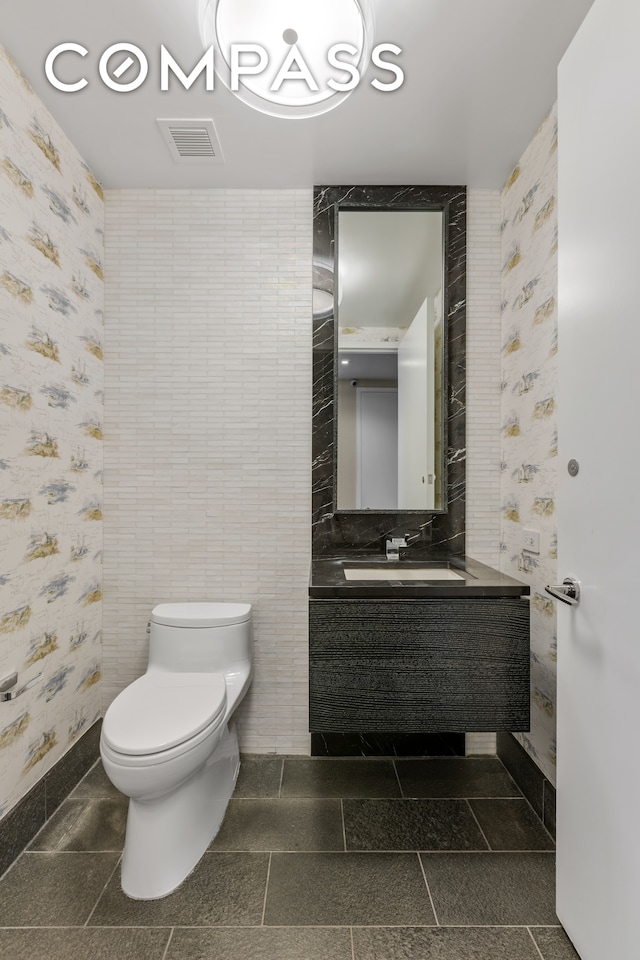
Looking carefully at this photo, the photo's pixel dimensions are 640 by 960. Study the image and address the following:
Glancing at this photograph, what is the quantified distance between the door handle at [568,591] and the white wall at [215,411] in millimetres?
1132

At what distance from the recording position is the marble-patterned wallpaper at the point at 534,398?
5.71ft

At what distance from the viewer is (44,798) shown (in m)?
1.74

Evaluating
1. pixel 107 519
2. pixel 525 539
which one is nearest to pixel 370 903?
pixel 525 539

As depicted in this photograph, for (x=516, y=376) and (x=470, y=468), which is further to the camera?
(x=470, y=468)

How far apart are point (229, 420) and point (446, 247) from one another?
1.19 m

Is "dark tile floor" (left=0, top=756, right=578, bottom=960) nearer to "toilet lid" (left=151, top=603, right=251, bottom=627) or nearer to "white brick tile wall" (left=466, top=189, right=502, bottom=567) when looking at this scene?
"toilet lid" (left=151, top=603, right=251, bottom=627)

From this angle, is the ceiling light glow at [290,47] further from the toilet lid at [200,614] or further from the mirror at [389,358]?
the toilet lid at [200,614]

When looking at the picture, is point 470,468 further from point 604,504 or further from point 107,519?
point 107,519

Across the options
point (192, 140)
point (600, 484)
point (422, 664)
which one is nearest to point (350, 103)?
point (192, 140)

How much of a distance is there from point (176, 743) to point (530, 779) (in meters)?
1.29

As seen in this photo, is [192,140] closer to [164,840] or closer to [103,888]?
[164,840]

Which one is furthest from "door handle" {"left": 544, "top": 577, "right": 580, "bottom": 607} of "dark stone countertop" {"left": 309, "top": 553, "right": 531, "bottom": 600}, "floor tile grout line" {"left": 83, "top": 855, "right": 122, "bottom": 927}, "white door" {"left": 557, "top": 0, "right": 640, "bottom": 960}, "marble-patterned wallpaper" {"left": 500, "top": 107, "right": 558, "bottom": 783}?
"floor tile grout line" {"left": 83, "top": 855, "right": 122, "bottom": 927}

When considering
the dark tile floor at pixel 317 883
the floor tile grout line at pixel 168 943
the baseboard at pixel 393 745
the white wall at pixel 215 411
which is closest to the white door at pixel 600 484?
the dark tile floor at pixel 317 883

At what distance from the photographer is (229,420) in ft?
7.22
